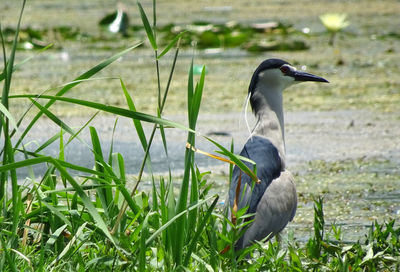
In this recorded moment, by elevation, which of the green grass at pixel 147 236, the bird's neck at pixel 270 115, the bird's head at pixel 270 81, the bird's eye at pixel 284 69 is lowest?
the green grass at pixel 147 236

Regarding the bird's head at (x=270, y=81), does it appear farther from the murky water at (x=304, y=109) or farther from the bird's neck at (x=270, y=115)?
the murky water at (x=304, y=109)

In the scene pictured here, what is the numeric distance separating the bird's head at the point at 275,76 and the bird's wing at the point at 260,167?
1.61 ft

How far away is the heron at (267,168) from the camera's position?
3291mm

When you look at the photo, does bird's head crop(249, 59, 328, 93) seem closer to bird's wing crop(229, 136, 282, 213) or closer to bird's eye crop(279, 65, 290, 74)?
bird's eye crop(279, 65, 290, 74)

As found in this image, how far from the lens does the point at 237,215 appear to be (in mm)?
2637

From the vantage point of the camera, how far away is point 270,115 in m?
4.02

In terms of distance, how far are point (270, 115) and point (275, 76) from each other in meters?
0.29

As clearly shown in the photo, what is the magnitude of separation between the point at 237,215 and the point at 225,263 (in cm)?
25

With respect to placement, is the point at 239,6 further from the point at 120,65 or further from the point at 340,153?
the point at 340,153

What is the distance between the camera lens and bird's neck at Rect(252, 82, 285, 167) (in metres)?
3.92

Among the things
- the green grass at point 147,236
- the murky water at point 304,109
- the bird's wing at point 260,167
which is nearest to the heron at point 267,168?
the bird's wing at point 260,167

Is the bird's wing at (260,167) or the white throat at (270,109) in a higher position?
the white throat at (270,109)

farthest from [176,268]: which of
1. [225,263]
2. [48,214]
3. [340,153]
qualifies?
[340,153]

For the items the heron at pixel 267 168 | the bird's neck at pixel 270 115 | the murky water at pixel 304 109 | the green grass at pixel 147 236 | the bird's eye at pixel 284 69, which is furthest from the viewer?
the murky water at pixel 304 109
